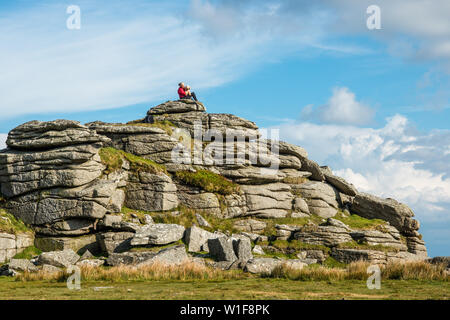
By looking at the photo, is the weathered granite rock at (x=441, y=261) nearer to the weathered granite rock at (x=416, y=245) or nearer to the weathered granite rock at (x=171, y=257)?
the weathered granite rock at (x=171, y=257)

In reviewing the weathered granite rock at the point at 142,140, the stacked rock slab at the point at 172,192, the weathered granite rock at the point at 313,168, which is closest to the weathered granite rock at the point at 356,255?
the stacked rock slab at the point at 172,192

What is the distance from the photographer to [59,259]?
110ft

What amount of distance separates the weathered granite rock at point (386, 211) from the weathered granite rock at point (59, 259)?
33098 mm

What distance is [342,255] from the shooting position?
131ft

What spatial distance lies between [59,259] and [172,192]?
13333 mm

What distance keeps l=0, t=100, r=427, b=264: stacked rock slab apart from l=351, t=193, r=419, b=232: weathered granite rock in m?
0.11

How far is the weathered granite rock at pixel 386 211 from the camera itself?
5325 centimetres

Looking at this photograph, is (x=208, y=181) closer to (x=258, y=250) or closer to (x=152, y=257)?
(x=258, y=250)

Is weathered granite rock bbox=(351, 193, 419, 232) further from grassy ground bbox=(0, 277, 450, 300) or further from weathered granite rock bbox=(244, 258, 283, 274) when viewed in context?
grassy ground bbox=(0, 277, 450, 300)

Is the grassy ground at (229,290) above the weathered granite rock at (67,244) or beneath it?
Result: beneath

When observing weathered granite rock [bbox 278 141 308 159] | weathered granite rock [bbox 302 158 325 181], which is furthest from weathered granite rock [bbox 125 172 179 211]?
weathered granite rock [bbox 302 158 325 181]

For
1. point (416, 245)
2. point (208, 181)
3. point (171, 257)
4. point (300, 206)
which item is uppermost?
point (208, 181)

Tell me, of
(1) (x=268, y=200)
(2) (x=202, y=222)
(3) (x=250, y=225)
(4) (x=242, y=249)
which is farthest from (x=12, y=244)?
(1) (x=268, y=200)
